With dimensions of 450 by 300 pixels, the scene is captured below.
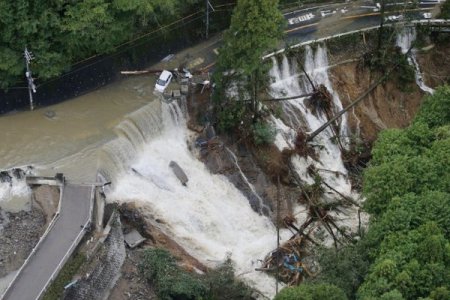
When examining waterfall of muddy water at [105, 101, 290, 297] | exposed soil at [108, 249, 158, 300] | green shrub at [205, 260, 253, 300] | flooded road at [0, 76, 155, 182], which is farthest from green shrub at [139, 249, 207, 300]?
flooded road at [0, 76, 155, 182]

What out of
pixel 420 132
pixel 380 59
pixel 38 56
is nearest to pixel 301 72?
pixel 380 59

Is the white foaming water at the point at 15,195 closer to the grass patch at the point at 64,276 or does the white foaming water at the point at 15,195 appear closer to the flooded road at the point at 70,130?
the flooded road at the point at 70,130

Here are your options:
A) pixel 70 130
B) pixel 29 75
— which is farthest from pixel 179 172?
pixel 29 75

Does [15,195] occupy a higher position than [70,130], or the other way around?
[70,130]

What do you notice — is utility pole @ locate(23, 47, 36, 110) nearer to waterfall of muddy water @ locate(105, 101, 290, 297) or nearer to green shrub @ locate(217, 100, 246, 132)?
waterfall of muddy water @ locate(105, 101, 290, 297)

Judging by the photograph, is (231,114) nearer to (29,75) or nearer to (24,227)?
(29,75)

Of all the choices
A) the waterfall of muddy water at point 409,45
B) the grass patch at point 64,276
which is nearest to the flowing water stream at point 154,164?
the grass patch at point 64,276
